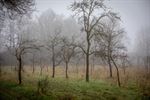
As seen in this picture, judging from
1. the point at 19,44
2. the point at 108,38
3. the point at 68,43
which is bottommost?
the point at 19,44

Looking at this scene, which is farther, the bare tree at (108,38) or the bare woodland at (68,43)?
the bare tree at (108,38)

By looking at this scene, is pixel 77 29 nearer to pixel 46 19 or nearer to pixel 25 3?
pixel 46 19

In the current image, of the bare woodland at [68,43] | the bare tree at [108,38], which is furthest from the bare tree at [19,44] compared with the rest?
the bare tree at [108,38]

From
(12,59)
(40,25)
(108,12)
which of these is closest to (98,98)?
(108,12)

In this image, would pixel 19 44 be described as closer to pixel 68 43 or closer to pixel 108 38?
pixel 68 43

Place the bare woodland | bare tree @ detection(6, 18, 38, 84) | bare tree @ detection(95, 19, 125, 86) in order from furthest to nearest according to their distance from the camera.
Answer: bare tree @ detection(95, 19, 125, 86)
the bare woodland
bare tree @ detection(6, 18, 38, 84)

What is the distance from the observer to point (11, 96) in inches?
519

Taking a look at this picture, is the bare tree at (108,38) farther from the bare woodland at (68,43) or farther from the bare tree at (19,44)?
the bare tree at (19,44)

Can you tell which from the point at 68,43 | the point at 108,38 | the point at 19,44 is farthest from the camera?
the point at 108,38

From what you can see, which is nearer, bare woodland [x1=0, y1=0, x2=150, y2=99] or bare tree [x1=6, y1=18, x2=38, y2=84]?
A: bare tree [x1=6, y1=18, x2=38, y2=84]

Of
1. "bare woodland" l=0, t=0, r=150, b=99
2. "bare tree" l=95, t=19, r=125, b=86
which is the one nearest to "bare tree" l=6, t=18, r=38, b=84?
"bare woodland" l=0, t=0, r=150, b=99

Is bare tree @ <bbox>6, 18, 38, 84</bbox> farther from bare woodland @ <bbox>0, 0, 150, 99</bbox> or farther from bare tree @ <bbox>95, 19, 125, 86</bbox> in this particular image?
bare tree @ <bbox>95, 19, 125, 86</bbox>

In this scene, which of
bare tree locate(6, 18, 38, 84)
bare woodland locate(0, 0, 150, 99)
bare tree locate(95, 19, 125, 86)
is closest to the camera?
bare tree locate(6, 18, 38, 84)

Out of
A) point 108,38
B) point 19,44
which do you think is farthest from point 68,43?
point 19,44
